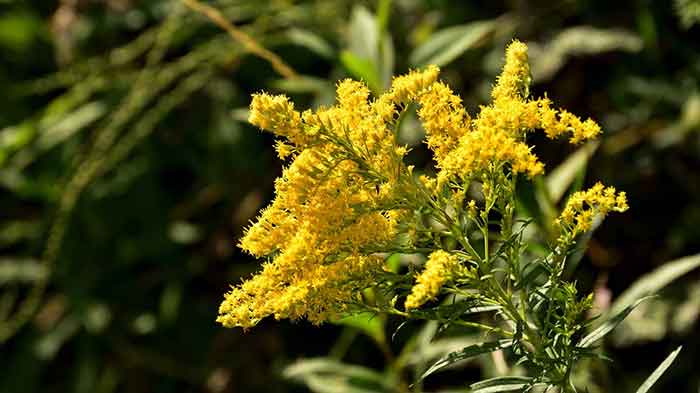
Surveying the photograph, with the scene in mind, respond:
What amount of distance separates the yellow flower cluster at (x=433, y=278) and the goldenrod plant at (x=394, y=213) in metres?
0.03

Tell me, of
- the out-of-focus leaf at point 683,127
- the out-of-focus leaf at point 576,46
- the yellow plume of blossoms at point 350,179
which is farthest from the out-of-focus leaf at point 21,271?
the yellow plume of blossoms at point 350,179

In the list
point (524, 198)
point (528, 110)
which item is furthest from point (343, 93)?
point (524, 198)

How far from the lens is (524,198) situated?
2453 mm

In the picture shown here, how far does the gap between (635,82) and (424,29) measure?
857 millimetres

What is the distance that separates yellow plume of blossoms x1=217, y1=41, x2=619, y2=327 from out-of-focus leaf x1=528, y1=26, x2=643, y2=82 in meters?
1.80

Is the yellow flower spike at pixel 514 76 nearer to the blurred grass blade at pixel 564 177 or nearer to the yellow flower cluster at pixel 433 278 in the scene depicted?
the yellow flower cluster at pixel 433 278

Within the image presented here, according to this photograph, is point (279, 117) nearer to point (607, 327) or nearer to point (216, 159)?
point (607, 327)

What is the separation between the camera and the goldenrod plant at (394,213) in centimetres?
145

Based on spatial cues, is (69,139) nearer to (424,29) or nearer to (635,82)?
(424,29)

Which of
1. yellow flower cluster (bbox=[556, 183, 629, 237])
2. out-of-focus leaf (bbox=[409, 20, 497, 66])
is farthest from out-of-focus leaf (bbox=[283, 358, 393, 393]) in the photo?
yellow flower cluster (bbox=[556, 183, 629, 237])

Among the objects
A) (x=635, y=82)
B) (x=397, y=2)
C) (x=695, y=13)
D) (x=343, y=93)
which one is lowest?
(x=343, y=93)

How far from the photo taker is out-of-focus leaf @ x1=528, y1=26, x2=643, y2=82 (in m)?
3.22

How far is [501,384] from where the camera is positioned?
151 centimetres

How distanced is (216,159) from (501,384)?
257 centimetres
